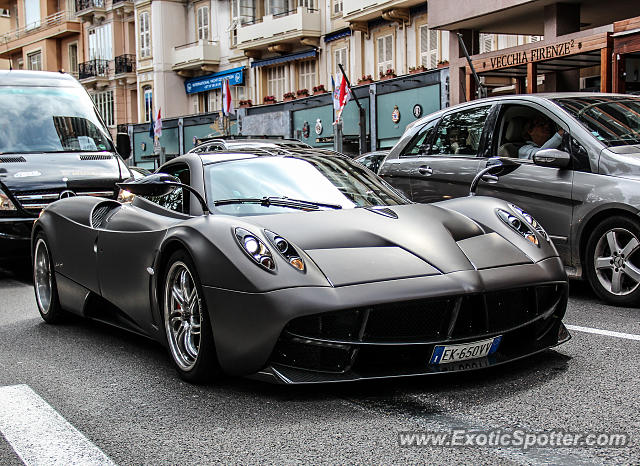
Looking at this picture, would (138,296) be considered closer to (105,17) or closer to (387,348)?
(387,348)

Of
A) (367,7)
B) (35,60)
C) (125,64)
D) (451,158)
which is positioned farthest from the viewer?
(35,60)

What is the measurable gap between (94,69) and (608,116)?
45.9 meters

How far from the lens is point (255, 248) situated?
4.18m

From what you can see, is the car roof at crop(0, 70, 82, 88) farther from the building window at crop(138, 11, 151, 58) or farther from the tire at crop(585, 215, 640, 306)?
the building window at crop(138, 11, 151, 58)

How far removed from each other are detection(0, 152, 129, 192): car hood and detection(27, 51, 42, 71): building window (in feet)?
157

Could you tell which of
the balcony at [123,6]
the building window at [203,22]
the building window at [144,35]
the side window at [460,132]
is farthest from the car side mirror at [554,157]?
the balcony at [123,6]

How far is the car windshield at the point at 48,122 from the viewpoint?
10.5 metres

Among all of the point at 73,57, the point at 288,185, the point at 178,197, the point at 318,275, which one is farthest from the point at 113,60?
the point at 318,275

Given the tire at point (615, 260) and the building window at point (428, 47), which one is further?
the building window at point (428, 47)

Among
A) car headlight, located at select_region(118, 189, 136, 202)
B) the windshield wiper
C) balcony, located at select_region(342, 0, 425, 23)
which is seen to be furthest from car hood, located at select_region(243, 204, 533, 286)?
balcony, located at select_region(342, 0, 425, 23)

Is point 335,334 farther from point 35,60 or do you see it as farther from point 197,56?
point 35,60

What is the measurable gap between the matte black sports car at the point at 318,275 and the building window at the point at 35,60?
2093 inches

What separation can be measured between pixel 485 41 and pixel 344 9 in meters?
6.80

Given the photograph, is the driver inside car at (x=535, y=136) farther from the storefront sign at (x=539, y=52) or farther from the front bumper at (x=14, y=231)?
the storefront sign at (x=539, y=52)
